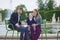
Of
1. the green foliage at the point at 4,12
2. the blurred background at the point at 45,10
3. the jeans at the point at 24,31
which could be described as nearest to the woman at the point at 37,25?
the jeans at the point at 24,31

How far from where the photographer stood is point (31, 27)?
543 cm

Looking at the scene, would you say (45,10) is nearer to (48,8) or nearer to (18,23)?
(48,8)

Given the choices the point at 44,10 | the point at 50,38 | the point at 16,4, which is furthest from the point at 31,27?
the point at 16,4

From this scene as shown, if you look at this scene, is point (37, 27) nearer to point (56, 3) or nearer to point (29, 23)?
point (29, 23)

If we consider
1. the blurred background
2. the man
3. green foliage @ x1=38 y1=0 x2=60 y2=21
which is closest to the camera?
the man

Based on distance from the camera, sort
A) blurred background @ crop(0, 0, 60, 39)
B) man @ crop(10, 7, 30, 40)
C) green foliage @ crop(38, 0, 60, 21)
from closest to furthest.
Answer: man @ crop(10, 7, 30, 40), blurred background @ crop(0, 0, 60, 39), green foliage @ crop(38, 0, 60, 21)

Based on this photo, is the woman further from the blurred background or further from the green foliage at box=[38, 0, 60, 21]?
the green foliage at box=[38, 0, 60, 21]

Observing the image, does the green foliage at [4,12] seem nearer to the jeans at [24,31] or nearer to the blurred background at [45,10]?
the blurred background at [45,10]

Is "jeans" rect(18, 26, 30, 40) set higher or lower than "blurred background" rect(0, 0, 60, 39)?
lower

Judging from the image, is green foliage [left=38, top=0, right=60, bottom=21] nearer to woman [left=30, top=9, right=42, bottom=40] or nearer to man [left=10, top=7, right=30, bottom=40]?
woman [left=30, top=9, right=42, bottom=40]

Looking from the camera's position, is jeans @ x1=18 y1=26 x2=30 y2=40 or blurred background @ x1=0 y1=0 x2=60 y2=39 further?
blurred background @ x1=0 y1=0 x2=60 y2=39

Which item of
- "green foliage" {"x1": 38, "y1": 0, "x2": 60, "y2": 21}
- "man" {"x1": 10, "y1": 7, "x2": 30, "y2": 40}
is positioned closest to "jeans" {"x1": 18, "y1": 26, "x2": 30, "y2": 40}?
"man" {"x1": 10, "y1": 7, "x2": 30, "y2": 40}

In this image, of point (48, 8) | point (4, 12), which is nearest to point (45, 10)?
point (48, 8)

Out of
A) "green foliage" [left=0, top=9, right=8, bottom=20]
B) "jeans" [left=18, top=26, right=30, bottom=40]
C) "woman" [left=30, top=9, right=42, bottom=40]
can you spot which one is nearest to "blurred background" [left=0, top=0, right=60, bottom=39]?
"green foliage" [left=0, top=9, right=8, bottom=20]
